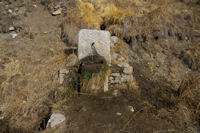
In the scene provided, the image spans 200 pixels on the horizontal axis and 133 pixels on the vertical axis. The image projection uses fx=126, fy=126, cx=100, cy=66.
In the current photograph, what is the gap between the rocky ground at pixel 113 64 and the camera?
2.16 meters

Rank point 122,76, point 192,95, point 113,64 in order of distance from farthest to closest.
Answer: point 113,64 → point 122,76 → point 192,95

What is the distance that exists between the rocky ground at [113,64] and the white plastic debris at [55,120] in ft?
0.22

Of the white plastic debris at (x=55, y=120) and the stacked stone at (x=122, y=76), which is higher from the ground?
the stacked stone at (x=122, y=76)

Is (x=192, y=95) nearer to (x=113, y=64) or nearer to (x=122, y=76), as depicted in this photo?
(x=122, y=76)

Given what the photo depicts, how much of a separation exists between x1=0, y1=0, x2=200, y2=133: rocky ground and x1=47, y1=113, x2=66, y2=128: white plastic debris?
0.07 meters

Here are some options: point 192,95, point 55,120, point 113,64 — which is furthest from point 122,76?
point 55,120

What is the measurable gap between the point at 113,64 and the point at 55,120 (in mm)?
1830

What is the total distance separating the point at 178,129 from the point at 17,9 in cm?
626

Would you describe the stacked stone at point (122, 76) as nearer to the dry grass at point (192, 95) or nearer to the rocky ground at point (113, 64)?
the rocky ground at point (113, 64)

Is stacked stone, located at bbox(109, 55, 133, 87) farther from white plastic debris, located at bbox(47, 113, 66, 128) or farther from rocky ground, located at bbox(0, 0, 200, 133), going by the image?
white plastic debris, located at bbox(47, 113, 66, 128)

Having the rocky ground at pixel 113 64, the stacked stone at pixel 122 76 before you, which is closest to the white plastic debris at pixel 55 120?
the rocky ground at pixel 113 64

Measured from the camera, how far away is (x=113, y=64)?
10.5 feet

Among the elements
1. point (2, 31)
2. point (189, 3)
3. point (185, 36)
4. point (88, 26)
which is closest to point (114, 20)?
point (88, 26)

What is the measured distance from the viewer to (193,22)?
529cm
